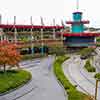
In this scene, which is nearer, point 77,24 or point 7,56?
point 7,56

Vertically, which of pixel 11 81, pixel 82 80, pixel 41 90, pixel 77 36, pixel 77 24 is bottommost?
pixel 82 80

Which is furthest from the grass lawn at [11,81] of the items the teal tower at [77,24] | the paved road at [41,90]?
the teal tower at [77,24]

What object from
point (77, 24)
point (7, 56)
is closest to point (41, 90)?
point (7, 56)

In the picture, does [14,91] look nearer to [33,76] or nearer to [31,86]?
[31,86]

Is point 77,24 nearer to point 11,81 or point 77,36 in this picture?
point 77,36

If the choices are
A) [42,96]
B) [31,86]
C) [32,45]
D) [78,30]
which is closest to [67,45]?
[78,30]

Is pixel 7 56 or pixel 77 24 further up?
pixel 77 24

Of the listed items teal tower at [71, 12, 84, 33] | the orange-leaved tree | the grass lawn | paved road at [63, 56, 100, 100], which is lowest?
paved road at [63, 56, 100, 100]

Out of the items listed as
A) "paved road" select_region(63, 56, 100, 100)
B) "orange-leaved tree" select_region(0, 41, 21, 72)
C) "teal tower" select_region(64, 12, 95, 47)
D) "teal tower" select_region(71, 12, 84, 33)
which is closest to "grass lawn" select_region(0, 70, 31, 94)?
"orange-leaved tree" select_region(0, 41, 21, 72)

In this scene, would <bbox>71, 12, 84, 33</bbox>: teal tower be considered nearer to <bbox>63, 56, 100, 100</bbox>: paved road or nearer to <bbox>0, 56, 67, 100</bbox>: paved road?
<bbox>63, 56, 100, 100</bbox>: paved road

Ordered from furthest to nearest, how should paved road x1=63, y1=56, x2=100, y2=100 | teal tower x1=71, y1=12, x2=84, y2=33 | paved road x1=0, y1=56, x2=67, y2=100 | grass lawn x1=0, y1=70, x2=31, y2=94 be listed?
teal tower x1=71, y1=12, x2=84, y2=33
paved road x1=63, y1=56, x2=100, y2=100
grass lawn x1=0, y1=70, x2=31, y2=94
paved road x1=0, y1=56, x2=67, y2=100

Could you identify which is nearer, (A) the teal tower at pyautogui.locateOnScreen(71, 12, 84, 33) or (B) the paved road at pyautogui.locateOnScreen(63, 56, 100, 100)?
(B) the paved road at pyautogui.locateOnScreen(63, 56, 100, 100)

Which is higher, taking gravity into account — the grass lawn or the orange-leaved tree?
the orange-leaved tree

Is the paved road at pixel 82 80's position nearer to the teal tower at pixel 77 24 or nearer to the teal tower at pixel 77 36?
the teal tower at pixel 77 36
